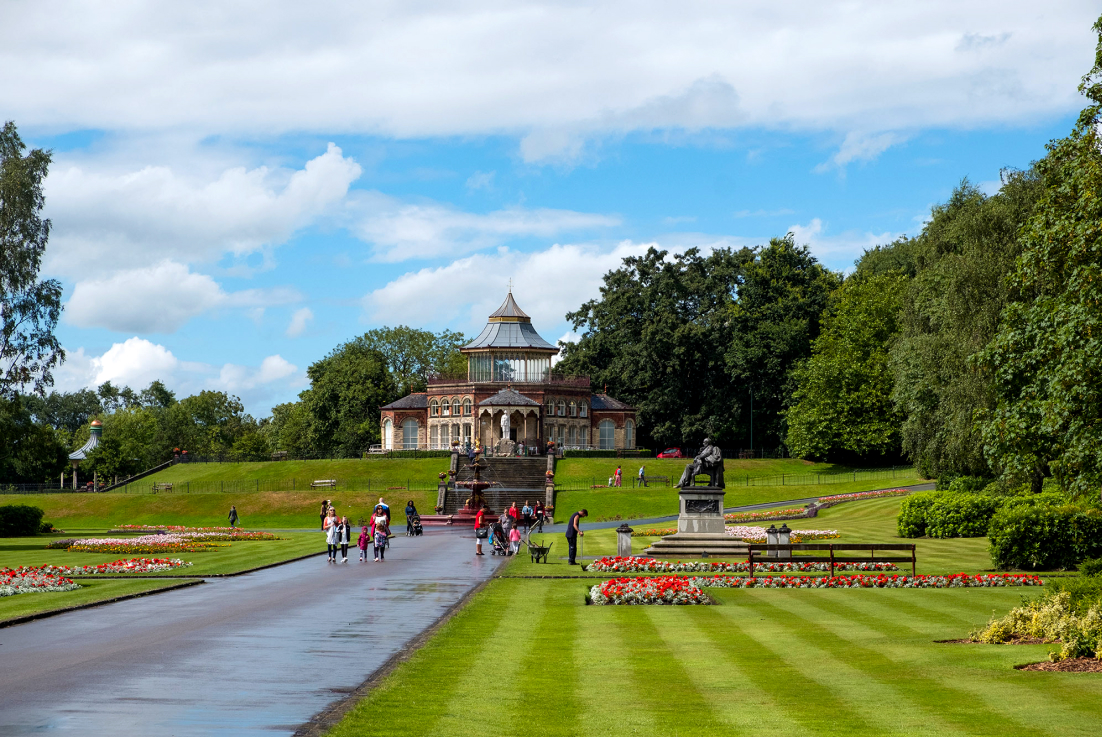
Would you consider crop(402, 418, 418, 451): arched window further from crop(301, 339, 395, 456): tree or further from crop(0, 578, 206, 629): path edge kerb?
crop(0, 578, 206, 629): path edge kerb

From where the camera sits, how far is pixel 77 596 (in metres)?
22.8

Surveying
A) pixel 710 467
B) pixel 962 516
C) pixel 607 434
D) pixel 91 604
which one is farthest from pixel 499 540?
pixel 607 434

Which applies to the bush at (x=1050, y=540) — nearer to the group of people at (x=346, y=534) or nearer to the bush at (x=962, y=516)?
the bush at (x=962, y=516)

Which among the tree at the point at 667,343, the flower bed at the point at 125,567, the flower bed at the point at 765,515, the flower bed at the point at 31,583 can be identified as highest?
the tree at the point at 667,343

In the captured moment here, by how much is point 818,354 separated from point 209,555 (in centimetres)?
5838

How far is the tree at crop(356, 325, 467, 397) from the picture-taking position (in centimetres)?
10444

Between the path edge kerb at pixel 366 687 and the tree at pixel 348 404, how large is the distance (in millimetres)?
77205

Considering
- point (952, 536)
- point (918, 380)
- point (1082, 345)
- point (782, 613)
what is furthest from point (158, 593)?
point (918, 380)

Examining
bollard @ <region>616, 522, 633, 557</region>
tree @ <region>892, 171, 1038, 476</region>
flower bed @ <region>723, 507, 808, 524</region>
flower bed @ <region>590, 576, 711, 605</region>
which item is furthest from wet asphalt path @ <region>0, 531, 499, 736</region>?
flower bed @ <region>723, 507, 808, 524</region>

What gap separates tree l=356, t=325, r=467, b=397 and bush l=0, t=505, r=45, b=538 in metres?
52.7

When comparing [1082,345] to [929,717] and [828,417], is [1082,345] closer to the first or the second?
[929,717]

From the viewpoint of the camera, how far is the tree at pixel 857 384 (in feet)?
254

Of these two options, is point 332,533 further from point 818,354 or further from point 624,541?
point 818,354

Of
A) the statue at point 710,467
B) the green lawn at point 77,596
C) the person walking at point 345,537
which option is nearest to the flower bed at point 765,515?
the statue at point 710,467
